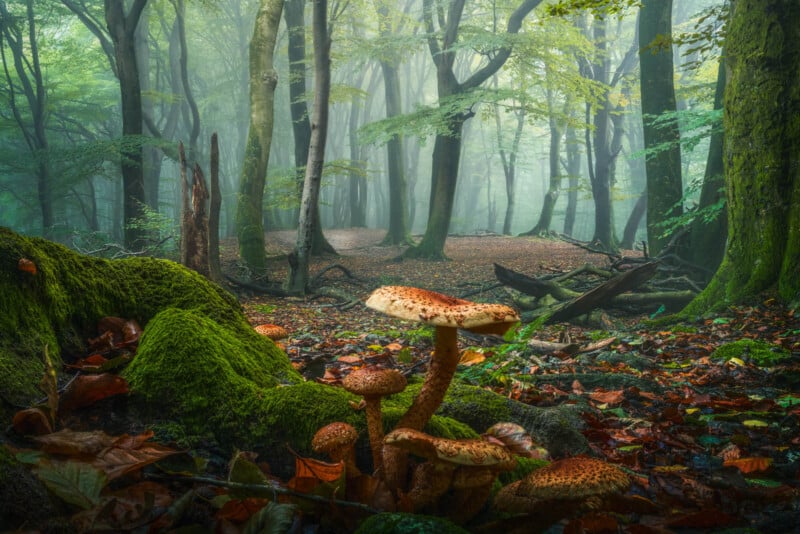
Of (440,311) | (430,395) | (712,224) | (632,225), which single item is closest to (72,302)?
(430,395)

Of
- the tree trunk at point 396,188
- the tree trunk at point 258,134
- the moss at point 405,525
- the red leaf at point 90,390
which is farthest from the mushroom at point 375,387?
the tree trunk at point 396,188

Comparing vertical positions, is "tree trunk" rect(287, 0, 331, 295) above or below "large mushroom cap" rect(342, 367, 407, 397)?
above

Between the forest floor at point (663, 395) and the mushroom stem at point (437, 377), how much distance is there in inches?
17.6

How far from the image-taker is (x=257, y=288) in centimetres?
1056

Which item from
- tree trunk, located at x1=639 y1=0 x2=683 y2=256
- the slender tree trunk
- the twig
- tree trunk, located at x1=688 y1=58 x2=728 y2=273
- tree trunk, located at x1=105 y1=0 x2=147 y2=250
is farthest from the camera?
the slender tree trunk

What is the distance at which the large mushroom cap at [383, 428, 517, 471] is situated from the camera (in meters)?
1.45

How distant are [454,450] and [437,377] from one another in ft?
1.32

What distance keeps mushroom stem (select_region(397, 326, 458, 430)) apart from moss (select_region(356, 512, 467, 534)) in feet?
1.30

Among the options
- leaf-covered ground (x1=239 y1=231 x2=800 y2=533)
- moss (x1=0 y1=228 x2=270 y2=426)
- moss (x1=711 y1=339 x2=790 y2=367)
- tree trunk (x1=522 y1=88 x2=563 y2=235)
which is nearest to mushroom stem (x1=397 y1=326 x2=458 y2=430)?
leaf-covered ground (x1=239 y1=231 x2=800 y2=533)

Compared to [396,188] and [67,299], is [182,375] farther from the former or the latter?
[396,188]

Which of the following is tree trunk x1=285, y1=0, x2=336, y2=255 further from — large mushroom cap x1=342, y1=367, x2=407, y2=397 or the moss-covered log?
large mushroom cap x1=342, y1=367, x2=407, y2=397

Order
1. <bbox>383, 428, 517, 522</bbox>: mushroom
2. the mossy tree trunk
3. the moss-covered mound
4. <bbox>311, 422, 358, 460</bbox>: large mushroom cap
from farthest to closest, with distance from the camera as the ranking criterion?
the mossy tree trunk < the moss-covered mound < <bbox>311, 422, 358, 460</bbox>: large mushroom cap < <bbox>383, 428, 517, 522</bbox>: mushroom

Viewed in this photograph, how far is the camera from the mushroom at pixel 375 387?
5.76 ft

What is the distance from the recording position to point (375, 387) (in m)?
1.75
